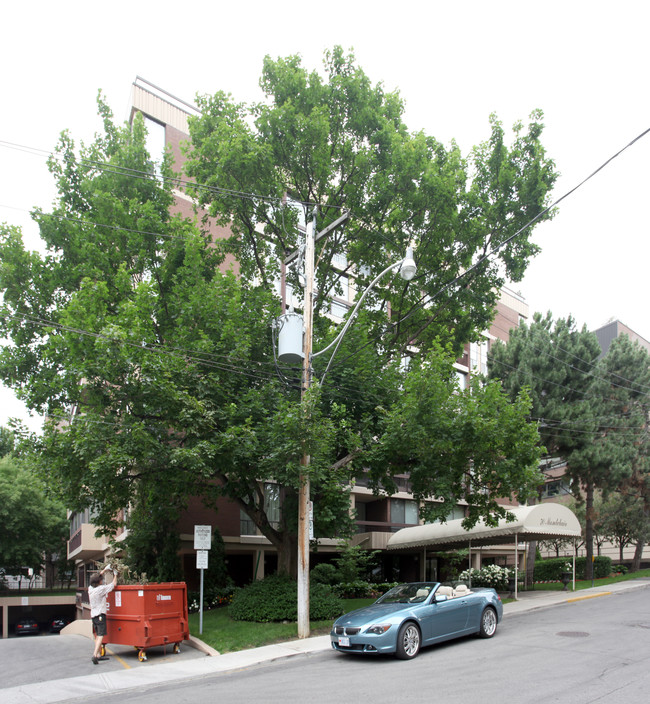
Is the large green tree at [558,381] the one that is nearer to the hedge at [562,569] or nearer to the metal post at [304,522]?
the hedge at [562,569]

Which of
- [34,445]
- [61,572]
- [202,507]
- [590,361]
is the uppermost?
[590,361]

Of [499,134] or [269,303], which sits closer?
[269,303]

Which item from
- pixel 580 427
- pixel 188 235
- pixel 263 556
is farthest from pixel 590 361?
pixel 188 235

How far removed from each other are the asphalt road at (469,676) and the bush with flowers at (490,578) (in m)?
11.0

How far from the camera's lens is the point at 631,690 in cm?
770

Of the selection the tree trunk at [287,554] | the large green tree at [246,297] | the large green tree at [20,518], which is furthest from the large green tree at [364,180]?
the large green tree at [20,518]

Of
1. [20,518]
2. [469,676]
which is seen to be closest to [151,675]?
[469,676]

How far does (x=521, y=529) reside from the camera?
62.9 ft

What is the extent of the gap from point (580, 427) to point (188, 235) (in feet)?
58.8

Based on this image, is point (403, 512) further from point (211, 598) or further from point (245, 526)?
point (211, 598)

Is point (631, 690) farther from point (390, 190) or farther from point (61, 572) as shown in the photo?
point (61, 572)

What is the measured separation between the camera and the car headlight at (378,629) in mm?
10523

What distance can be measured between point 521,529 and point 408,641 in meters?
9.69

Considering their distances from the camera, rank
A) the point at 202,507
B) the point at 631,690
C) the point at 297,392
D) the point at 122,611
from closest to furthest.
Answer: the point at 631,690
the point at 122,611
the point at 297,392
the point at 202,507
